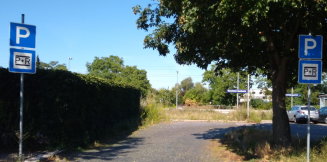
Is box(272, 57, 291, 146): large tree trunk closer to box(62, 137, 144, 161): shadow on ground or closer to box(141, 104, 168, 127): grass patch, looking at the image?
box(62, 137, 144, 161): shadow on ground

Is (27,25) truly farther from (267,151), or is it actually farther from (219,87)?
(219,87)

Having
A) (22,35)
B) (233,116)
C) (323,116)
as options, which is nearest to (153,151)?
(22,35)

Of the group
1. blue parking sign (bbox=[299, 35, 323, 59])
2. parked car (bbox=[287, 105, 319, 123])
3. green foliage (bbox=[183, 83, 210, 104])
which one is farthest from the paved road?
green foliage (bbox=[183, 83, 210, 104])

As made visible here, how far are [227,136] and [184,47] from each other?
534 centimetres

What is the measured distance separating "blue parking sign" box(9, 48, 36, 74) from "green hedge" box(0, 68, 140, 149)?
2010 mm

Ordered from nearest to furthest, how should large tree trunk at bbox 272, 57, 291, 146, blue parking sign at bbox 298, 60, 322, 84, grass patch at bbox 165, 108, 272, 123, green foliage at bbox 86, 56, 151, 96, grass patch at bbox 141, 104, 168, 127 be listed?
blue parking sign at bbox 298, 60, 322, 84 < large tree trunk at bbox 272, 57, 291, 146 < grass patch at bbox 141, 104, 168, 127 < grass patch at bbox 165, 108, 272, 123 < green foliage at bbox 86, 56, 151, 96

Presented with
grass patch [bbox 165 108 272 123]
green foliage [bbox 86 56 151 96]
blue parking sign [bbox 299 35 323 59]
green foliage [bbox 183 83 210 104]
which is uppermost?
green foliage [bbox 86 56 151 96]

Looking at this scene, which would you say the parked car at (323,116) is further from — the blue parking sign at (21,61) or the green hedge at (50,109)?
the blue parking sign at (21,61)

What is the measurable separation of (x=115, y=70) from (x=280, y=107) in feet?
239

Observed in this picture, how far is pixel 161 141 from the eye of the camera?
13945mm

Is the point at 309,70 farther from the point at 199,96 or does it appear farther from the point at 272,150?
the point at 199,96

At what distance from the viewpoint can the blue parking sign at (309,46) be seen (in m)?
7.97

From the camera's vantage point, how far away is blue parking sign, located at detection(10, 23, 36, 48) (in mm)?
7770

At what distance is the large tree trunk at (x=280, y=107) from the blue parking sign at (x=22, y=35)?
22.4ft
